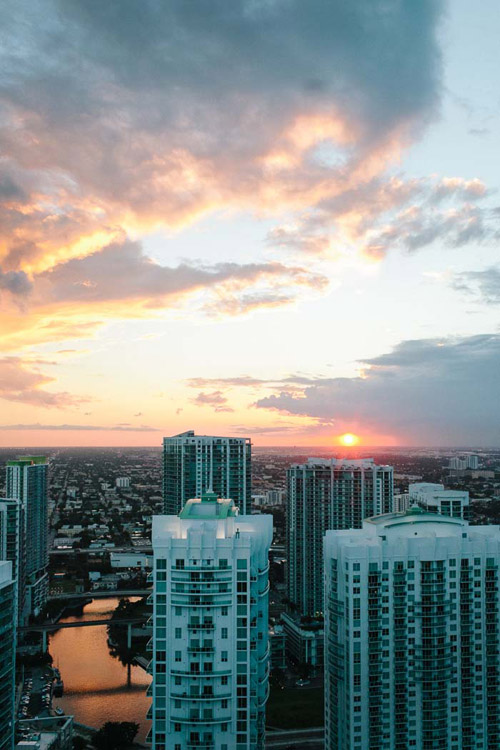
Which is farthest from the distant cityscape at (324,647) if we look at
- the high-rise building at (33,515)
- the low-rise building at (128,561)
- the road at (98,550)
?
the road at (98,550)

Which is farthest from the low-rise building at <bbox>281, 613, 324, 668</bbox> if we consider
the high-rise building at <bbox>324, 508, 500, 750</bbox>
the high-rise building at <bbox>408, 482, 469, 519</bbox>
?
the high-rise building at <bbox>324, 508, 500, 750</bbox>

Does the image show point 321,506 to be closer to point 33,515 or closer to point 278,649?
point 278,649

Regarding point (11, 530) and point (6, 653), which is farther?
point (11, 530)

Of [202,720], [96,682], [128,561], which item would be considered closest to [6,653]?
[202,720]

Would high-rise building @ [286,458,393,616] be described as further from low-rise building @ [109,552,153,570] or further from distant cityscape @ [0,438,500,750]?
low-rise building @ [109,552,153,570]

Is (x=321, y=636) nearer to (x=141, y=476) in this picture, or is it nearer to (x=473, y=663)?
(x=473, y=663)

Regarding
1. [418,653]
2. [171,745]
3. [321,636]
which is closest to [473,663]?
[418,653]

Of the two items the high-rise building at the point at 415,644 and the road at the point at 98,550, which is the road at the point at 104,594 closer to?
the road at the point at 98,550
